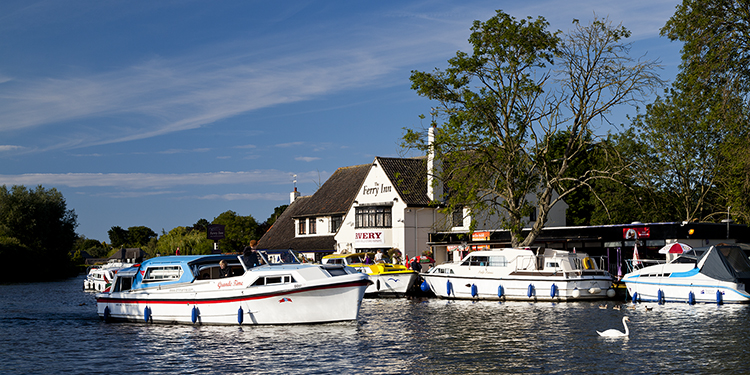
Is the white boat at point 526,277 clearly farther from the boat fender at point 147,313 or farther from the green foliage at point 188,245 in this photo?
the green foliage at point 188,245

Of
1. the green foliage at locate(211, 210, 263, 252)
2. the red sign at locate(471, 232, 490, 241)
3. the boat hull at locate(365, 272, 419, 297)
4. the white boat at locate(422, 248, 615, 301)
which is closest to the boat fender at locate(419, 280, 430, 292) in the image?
the boat hull at locate(365, 272, 419, 297)

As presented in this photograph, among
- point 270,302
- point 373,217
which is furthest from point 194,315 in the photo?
point 373,217

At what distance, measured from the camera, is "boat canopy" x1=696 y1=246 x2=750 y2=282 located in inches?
1229

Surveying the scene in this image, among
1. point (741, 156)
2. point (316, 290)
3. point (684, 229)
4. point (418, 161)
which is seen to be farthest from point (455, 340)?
point (418, 161)

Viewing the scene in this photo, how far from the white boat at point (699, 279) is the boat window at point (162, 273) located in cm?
2034

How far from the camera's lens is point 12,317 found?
31.5 meters

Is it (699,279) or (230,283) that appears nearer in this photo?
(230,283)

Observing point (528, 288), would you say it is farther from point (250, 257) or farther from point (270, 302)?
point (270, 302)

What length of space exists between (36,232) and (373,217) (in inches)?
1863

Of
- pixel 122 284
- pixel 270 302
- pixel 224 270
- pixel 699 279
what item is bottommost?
pixel 270 302

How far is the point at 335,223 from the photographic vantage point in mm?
64125

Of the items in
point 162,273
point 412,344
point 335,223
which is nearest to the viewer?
point 412,344

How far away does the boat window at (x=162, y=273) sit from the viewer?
26.4 metres

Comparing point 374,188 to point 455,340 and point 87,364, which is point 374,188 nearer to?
point 455,340
